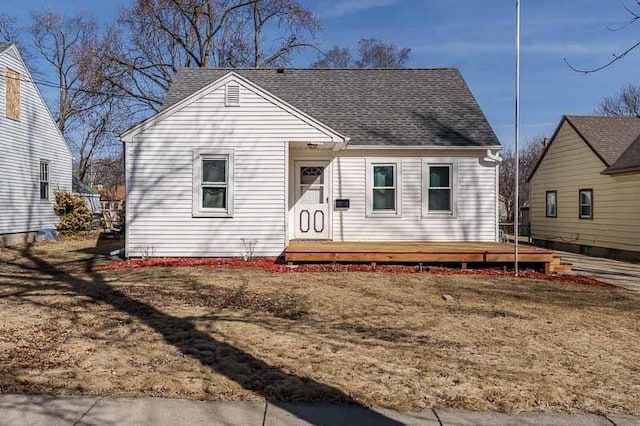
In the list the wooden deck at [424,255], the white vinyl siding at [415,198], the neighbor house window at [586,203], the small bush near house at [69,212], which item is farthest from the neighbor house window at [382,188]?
the small bush near house at [69,212]

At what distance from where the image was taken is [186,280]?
32.2 feet

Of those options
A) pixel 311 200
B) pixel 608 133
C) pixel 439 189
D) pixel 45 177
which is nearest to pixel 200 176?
pixel 311 200

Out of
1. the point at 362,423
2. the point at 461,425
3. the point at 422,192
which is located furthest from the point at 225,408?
the point at 422,192

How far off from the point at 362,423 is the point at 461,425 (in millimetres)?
719

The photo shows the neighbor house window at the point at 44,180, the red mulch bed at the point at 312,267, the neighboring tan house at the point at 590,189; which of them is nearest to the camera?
the red mulch bed at the point at 312,267

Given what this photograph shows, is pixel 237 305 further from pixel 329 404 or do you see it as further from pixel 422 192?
pixel 422 192

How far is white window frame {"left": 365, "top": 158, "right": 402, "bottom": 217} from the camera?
14023mm

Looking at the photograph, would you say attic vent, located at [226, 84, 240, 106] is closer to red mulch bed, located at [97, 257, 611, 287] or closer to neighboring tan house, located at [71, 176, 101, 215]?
red mulch bed, located at [97, 257, 611, 287]

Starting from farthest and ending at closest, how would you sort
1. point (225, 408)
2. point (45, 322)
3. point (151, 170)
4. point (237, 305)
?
point (151, 170), point (237, 305), point (45, 322), point (225, 408)

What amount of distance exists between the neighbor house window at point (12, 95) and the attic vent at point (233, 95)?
34.7 ft

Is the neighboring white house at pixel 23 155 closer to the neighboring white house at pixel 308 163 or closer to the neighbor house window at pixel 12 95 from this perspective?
the neighbor house window at pixel 12 95

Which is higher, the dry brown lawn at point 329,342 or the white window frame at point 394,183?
the white window frame at point 394,183

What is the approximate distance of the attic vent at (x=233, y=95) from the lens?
12.3 m

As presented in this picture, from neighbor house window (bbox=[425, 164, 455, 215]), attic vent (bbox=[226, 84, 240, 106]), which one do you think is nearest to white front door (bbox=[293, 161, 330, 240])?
attic vent (bbox=[226, 84, 240, 106])
